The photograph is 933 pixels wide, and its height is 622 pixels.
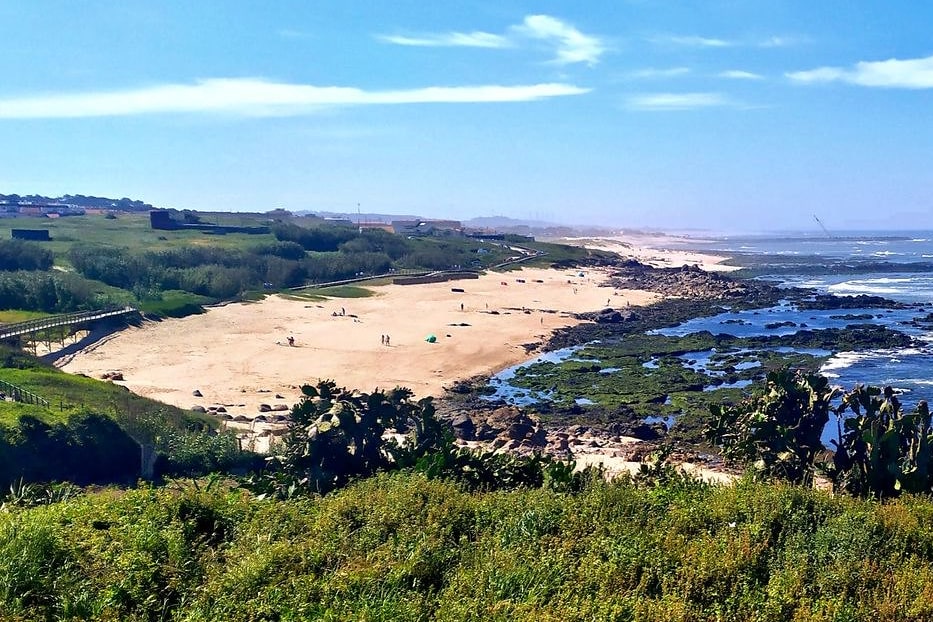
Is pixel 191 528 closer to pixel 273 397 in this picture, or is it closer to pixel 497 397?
pixel 273 397

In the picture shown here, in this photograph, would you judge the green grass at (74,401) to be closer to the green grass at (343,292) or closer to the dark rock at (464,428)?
the dark rock at (464,428)

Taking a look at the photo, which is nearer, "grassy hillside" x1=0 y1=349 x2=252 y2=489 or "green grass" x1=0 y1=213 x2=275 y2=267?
"grassy hillside" x1=0 y1=349 x2=252 y2=489

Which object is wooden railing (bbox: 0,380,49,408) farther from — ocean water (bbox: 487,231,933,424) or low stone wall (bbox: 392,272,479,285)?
low stone wall (bbox: 392,272,479,285)

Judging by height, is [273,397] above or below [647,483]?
below

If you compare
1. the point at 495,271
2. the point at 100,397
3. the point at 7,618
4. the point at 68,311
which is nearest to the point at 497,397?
the point at 100,397

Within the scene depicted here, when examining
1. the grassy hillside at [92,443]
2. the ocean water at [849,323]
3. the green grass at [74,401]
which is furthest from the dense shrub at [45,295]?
the ocean water at [849,323]

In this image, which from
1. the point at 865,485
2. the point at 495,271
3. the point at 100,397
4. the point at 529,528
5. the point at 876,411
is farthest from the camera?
the point at 495,271

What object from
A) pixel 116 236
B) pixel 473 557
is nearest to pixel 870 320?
pixel 473 557

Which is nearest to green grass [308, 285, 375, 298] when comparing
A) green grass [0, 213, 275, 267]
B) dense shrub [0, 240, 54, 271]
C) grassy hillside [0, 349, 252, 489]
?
green grass [0, 213, 275, 267]
